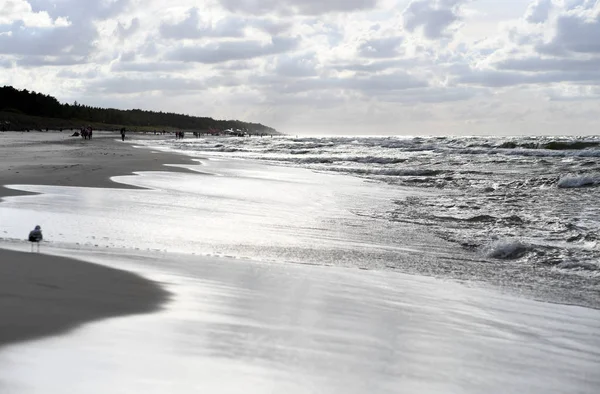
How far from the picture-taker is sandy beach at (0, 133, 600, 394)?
12.7 ft

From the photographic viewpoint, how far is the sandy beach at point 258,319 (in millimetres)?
3857

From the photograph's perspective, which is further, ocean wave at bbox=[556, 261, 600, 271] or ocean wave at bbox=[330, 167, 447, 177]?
ocean wave at bbox=[330, 167, 447, 177]

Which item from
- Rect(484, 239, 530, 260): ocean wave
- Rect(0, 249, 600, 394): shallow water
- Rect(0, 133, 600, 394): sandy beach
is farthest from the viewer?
Rect(484, 239, 530, 260): ocean wave

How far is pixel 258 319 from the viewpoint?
5.16 m

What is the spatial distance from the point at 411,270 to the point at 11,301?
4.63 m

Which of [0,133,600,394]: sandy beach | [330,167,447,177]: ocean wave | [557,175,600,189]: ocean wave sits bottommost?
[0,133,600,394]: sandy beach

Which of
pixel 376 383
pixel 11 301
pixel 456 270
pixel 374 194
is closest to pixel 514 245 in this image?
A: pixel 456 270

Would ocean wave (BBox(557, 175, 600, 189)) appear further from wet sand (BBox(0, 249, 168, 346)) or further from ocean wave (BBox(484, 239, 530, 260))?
wet sand (BBox(0, 249, 168, 346))

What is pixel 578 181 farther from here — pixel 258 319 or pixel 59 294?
pixel 59 294

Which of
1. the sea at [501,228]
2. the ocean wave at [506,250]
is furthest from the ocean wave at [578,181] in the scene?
the ocean wave at [506,250]

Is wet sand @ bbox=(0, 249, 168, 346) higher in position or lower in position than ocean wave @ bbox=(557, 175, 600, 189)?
lower

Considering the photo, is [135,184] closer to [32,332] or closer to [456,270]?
[456,270]

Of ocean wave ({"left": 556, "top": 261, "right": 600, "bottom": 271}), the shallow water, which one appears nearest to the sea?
ocean wave ({"left": 556, "top": 261, "right": 600, "bottom": 271})

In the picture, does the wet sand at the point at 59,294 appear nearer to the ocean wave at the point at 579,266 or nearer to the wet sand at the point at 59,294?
the wet sand at the point at 59,294
